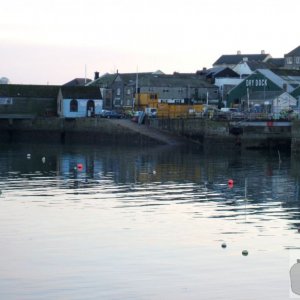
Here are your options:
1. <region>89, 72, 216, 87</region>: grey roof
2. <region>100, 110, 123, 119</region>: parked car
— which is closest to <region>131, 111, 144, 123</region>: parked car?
<region>100, 110, 123, 119</region>: parked car

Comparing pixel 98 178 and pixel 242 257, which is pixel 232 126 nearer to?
pixel 98 178

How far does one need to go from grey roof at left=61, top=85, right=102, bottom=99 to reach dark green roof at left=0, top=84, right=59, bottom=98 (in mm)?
1816

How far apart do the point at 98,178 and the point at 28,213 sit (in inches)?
634

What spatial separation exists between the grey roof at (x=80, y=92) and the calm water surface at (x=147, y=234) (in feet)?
162

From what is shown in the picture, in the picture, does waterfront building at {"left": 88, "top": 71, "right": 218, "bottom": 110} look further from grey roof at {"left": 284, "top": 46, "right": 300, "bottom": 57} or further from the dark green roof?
grey roof at {"left": 284, "top": 46, "right": 300, "bottom": 57}

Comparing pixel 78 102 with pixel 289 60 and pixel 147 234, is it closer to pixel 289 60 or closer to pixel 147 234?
pixel 289 60

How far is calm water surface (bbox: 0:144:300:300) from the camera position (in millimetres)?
21453

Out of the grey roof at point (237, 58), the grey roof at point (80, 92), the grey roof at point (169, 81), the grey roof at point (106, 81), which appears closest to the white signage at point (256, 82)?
the grey roof at point (169, 81)

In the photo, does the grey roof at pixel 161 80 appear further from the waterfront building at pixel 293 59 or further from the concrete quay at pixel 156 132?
the waterfront building at pixel 293 59

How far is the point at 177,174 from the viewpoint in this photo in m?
51.7

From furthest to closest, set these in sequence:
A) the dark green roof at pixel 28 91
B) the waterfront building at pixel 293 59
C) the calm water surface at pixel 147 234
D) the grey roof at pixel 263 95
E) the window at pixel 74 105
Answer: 1. the waterfront building at pixel 293 59
2. the dark green roof at pixel 28 91
3. the window at pixel 74 105
4. the grey roof at pixel 263 95
5. the calm water surface at pixel 147 234

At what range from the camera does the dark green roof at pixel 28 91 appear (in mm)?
103625

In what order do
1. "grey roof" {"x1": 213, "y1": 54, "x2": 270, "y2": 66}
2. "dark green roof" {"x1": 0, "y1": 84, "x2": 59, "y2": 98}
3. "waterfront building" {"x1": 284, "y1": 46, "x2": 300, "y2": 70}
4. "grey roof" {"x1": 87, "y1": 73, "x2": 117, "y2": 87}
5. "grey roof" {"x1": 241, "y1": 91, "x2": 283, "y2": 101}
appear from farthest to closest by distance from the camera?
"grey roof" {"x1": 213, "y1": 54, "x2": 270, "y2": 66} → "waterfront building" {"x1": 284, "y1": 46, "x2": 300, "y2": 70} → "grey roof" {"x1": 87, "y1": 73, "x2": 117, "y2": 87} → "dark green roof" {"x1": 0, "y1": 84, "x2": 59, "y2": 98} → "grey roof" {"x1": 241, "y1": 91, "x2": 283, "y2": 101}

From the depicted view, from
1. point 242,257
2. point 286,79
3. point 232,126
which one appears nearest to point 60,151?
point 232,126
